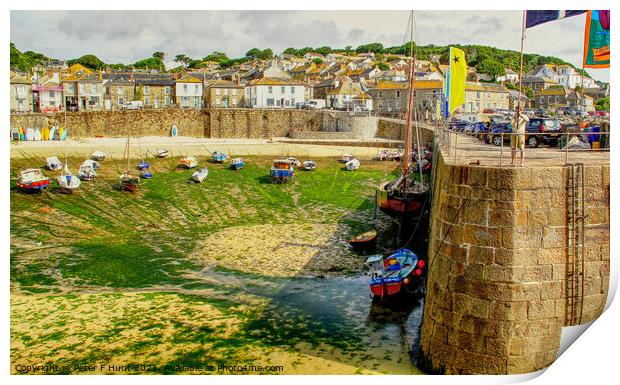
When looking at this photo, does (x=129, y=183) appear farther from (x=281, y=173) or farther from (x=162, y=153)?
(x=162, y=153)

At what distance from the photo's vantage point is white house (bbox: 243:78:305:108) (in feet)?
165

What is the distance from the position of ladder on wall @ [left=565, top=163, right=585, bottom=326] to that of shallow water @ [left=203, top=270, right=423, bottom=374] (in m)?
2.81

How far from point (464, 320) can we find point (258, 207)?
1580 centimetres

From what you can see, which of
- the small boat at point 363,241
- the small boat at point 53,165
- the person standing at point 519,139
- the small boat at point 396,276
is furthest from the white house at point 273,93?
the person standing at point 519,139

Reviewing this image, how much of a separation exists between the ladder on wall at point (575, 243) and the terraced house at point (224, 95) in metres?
44.5

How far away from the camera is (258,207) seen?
2411 centimetres

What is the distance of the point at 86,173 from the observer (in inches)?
1051

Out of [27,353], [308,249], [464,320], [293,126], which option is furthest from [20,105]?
[464,320]

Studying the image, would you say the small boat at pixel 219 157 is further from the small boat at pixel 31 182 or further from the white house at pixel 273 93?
the white house at pixel 273 93

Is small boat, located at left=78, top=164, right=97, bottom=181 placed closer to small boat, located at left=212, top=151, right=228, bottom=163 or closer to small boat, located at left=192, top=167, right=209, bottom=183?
small boat, located at left=192, top=167, right=209, bottom=183

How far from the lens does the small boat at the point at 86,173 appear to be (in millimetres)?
26609

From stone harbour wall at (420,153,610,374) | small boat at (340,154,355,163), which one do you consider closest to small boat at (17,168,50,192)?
small boat at (340,154,355,163)

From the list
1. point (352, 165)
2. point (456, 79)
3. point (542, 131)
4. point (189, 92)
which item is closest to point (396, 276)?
point (456, 79)

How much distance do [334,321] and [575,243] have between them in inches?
226
